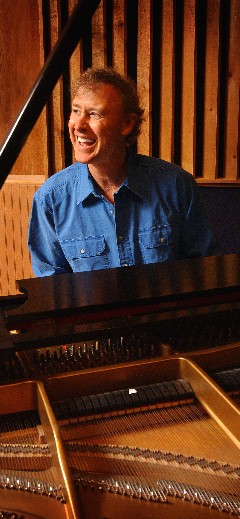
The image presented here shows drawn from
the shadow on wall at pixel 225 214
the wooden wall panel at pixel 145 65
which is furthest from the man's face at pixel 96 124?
the shadow on wall at pixel 225 214

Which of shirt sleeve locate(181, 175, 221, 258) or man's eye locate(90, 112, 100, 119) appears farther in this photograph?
shirt sleeve locate(181, 175, 221, 258)

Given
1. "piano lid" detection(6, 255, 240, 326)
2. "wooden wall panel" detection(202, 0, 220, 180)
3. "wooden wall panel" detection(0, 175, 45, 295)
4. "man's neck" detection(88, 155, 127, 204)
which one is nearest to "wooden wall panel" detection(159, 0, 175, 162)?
"wooden wall panel" detection(202, 0, 220, 180)

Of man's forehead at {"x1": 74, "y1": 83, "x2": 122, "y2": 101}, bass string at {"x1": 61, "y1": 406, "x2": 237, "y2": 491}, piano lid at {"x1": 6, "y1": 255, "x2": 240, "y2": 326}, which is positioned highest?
man's forehead at {"x1": 74, "y1": 83, "x2": 122, "y2": 101}

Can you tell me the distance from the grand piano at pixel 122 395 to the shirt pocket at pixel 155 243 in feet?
3.32

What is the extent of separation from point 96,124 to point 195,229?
0.73 metres

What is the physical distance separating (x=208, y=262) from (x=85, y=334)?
23.7 inches

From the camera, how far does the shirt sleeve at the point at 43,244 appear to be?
2732 millimetres

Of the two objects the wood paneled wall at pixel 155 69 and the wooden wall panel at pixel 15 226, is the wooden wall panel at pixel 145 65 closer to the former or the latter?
the wood paneled wall at pixel 155 69

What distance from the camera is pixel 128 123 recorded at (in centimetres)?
280

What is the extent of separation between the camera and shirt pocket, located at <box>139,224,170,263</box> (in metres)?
2.73

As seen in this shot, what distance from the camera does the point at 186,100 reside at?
13.5ft

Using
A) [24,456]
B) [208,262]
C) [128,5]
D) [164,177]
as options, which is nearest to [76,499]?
[24,456]

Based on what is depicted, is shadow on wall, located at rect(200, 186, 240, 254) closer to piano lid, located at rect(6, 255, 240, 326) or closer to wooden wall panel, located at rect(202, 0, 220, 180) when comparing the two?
wooden wall panel, located at rect(202, 0, 220, 180)

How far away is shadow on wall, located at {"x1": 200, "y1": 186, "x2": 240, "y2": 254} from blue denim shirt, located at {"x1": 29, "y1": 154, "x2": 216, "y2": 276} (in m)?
1.36
